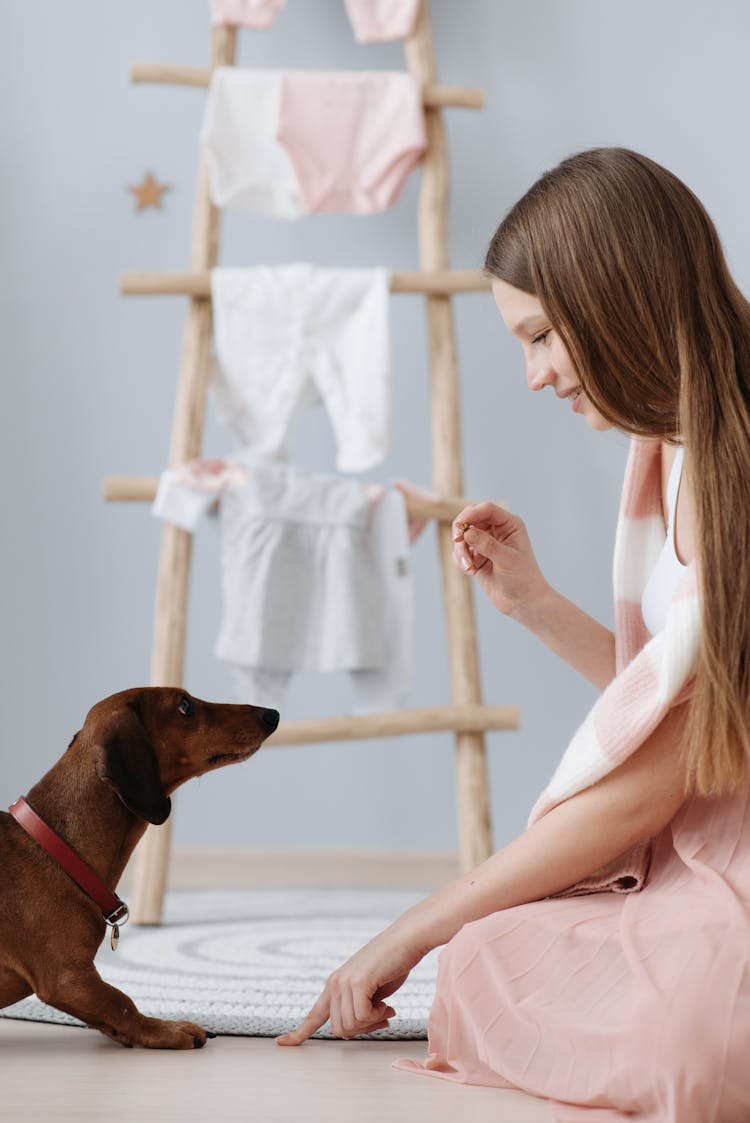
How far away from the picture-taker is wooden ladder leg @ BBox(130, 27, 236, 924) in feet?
6.40

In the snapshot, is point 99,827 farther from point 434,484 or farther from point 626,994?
point 434,484

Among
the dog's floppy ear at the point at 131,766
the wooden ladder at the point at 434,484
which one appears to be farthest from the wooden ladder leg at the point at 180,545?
the dog's floppy ear at the point at 131,766

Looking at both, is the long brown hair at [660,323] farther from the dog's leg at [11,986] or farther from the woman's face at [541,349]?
the dog's leg at [11,986]

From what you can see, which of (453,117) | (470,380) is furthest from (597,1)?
(470,380)

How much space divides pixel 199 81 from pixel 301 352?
482mm

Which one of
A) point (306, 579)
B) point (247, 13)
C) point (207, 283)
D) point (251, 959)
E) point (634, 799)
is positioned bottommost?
point (251, 959)

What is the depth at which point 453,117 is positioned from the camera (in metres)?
2.49

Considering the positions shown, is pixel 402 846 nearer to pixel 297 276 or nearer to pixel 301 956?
pixel 301 956

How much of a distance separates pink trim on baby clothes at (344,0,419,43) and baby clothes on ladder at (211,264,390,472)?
16.9 inches

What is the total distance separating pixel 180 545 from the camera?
80.5 inches

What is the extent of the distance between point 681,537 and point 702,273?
198mm

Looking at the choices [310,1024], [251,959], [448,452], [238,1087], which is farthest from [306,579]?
[238,1087]

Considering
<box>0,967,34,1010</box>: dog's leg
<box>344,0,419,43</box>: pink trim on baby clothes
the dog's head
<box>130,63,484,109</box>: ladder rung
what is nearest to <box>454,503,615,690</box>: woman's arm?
the dog's head

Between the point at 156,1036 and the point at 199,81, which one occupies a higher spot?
the point at 199,81
